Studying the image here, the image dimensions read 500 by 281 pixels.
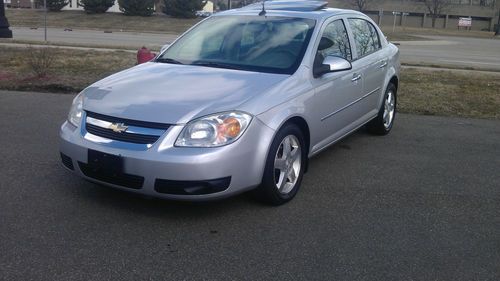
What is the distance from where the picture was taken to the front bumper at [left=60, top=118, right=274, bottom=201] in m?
3.75

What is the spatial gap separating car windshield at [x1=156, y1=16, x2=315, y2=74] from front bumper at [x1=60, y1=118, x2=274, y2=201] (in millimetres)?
1008

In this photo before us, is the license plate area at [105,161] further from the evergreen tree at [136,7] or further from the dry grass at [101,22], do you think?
the evergreen tree at [136,7]

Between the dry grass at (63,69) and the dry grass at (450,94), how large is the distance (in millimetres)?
5773

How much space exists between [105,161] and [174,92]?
755mm

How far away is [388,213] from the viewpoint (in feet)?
14.3

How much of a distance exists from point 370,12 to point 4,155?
262ft

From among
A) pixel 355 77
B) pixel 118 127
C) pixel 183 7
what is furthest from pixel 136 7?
pixel 118 127

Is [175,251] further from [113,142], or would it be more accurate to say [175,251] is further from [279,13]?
[279,13]

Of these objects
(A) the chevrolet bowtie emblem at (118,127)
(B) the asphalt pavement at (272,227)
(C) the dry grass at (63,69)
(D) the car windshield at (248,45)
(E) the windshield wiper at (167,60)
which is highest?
(D) the car windshield at (248,45)

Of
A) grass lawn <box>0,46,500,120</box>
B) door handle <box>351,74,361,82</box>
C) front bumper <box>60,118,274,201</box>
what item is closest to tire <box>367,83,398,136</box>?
door handle <box>351,74,361,82</box>

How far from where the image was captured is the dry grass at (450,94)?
28.5 feet

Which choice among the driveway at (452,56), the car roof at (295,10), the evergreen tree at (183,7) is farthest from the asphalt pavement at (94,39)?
the evergreen tree at (183,7)

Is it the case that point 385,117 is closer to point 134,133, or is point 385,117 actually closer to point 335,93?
point 335,93

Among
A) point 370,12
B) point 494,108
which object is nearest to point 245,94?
point 494,108
